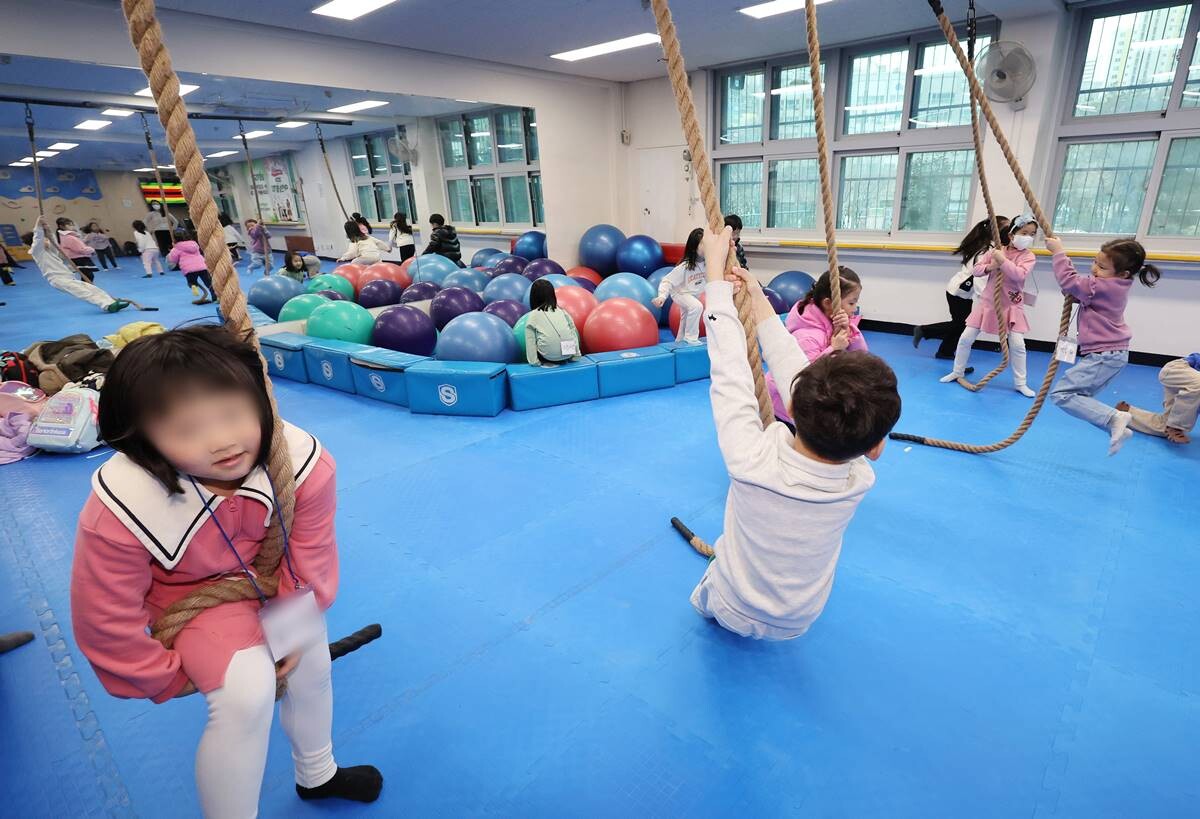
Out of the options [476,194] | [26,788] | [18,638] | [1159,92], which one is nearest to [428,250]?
[476,194]

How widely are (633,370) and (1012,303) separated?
3153mm

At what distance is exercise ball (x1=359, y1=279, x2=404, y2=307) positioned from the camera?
709cm

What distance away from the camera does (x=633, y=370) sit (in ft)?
16.4

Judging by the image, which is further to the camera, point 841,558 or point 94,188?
point 94,188

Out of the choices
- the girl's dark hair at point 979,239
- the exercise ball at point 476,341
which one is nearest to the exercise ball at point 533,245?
the exercise ball at point 476,341

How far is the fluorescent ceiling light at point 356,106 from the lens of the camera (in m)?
8.21

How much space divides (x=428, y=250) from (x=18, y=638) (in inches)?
286

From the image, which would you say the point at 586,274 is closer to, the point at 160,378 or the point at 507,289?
the point at 507,289

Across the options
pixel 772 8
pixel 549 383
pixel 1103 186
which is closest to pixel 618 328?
pixel 549 383

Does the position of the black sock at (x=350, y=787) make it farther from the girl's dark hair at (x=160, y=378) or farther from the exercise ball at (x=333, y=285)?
the exercise ball at (x=333, y=285)

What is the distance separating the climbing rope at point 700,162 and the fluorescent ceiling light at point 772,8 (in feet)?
14.9

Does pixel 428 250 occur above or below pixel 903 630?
above

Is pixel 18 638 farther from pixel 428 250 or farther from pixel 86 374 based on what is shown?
pixel 428 250

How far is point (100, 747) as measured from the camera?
6.12 ft
